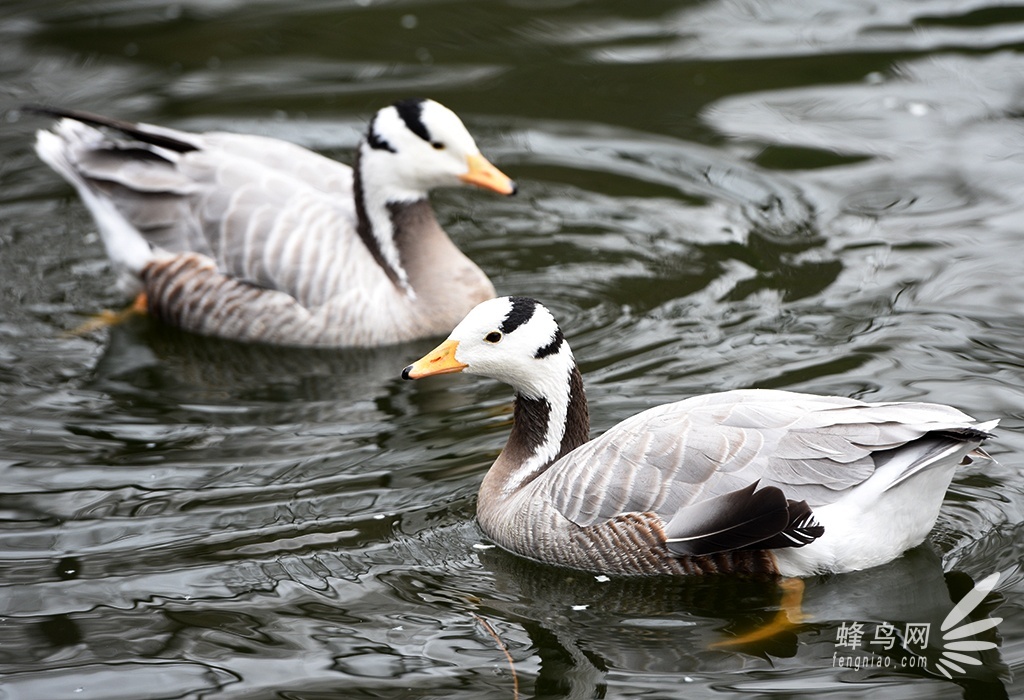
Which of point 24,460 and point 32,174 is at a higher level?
point 32,174

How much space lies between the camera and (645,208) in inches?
401

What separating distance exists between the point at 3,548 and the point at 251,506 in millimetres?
1177

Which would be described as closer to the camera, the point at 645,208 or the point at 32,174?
the point at 645,208

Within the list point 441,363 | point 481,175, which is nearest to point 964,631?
point 441,363

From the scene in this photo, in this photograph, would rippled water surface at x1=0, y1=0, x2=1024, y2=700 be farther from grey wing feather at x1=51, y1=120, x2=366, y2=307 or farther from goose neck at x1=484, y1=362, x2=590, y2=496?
grey wing feather at x1=51, y1=120, x2=366, y2=307

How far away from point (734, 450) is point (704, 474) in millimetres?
162

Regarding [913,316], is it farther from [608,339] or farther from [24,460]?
[24,460]

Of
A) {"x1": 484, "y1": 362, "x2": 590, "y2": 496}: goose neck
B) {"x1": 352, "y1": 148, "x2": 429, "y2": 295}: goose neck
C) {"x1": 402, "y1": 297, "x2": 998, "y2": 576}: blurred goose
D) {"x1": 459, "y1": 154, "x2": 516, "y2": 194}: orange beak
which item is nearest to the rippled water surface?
{"x1": 402, "y1": 297, "x2": 998, "y2": 576}: blurred goose

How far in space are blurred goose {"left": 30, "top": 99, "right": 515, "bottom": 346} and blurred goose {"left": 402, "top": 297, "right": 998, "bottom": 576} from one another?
2.54 meters

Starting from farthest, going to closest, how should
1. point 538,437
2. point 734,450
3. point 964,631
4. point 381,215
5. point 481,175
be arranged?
1. point 381,215
2. point 481,175
3. point 538,437
4. point 734,450
5. point 964,631

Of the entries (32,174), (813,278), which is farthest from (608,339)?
(32,174)

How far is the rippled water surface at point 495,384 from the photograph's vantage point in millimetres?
5645

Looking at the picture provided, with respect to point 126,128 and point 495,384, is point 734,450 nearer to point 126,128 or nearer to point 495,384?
point 495,384

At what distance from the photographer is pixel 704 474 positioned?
5.75 meters
